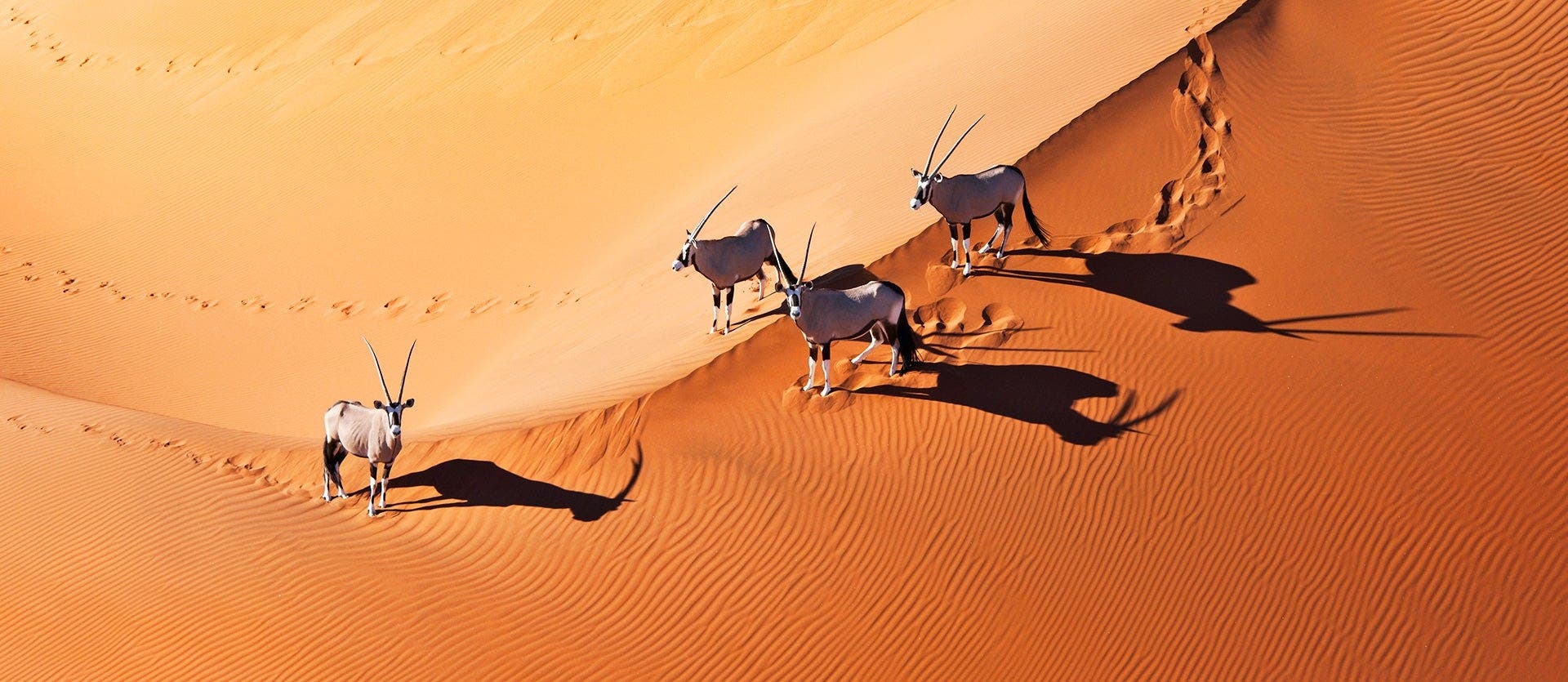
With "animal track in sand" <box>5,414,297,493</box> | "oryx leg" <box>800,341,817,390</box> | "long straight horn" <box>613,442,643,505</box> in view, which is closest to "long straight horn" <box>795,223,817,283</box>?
"oryx leg" <box>800,341,817,390</box>

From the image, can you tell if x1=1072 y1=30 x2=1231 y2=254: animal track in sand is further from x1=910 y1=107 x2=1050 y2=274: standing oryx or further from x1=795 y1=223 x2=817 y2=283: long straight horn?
x1=795 y1=223 x2=817 y2=283: long straight horn

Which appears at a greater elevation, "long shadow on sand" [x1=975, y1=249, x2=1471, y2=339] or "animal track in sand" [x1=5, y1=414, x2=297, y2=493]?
"animal track in sand" [x1=5, y1=414, x2=297, y2=493]

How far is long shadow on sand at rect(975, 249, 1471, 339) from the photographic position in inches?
441

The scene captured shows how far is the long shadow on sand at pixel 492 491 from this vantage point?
10.1m

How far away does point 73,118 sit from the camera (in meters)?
26.2

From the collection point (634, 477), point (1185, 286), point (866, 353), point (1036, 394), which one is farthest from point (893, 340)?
point (1185, 286)

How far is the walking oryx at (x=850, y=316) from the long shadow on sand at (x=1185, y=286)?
80.6 inches

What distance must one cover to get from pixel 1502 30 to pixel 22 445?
19.6 metres

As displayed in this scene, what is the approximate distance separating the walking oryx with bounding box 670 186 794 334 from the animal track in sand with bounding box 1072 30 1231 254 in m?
3.62

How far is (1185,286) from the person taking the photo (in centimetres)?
1170

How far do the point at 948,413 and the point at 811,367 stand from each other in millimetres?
1458

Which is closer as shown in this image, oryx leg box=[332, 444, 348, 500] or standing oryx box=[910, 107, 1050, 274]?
oryx leg box=[332, 444, 348, 500]

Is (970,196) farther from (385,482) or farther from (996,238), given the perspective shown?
(385,482)

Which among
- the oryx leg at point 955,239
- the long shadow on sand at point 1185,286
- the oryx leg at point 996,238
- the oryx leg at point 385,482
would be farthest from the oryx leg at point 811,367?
the oryx leg at point 385,482
